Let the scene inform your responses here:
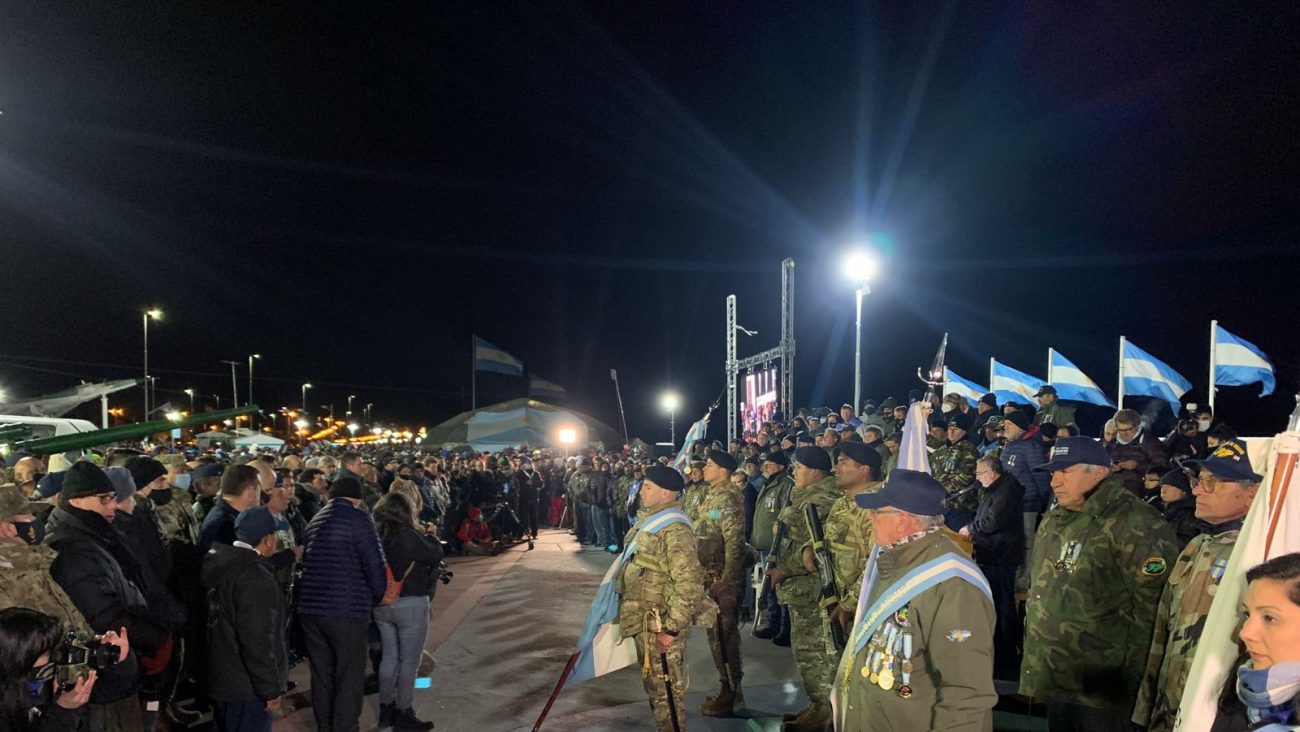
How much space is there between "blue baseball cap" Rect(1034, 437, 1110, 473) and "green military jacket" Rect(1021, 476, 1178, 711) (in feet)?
0.50

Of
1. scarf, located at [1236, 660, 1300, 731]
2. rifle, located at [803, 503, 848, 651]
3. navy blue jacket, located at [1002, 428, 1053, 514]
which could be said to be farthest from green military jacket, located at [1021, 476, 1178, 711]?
navy blue jacket, located at [1002, 428, 1053, 514]

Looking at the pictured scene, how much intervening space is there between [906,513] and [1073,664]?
2.05 metres

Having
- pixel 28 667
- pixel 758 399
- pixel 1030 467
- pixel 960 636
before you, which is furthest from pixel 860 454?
pixel 758 399

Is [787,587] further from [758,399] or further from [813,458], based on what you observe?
[758,399]

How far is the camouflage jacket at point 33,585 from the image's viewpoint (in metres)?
3.67

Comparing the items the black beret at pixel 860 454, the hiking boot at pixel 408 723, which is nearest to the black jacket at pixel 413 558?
the hiking boot at pixel 408 723

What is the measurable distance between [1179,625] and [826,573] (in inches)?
95.7

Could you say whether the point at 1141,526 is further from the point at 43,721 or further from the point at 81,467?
the point at 81,467

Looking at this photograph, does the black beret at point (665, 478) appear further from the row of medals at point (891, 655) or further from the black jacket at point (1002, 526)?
the black jacket at point (1002, 526)

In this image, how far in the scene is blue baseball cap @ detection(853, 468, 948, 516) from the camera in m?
3.47

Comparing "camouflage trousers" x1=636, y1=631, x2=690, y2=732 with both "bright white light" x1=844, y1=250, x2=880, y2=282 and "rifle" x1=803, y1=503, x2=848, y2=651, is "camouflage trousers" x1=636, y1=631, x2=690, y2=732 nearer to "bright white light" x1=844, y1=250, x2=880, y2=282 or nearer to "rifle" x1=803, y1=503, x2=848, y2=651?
"rifle" x1=803, y1=503, x2=848, y2=651

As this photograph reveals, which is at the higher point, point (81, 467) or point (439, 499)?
point (81, 467)

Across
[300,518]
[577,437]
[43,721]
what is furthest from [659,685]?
[577,437]

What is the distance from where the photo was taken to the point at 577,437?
31703mm
